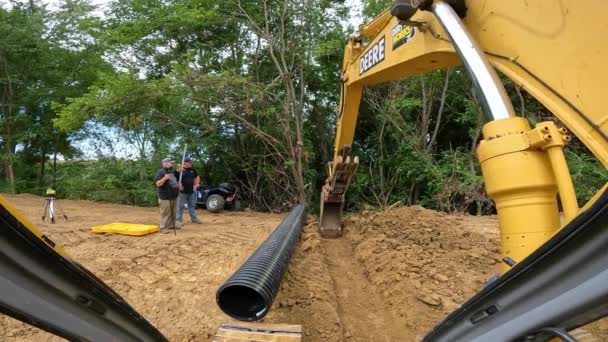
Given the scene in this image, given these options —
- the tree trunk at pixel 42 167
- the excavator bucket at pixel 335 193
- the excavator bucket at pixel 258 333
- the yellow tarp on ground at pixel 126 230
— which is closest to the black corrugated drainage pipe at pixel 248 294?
the excavator bucket at pixel 258 333

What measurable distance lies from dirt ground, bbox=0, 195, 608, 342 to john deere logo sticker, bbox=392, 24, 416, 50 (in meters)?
2.58

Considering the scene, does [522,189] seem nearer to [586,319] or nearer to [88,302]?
[586,319]

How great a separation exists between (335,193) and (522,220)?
5892 millimetres

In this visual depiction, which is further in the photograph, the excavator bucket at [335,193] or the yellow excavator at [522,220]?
the excavator bucket at [335,193]

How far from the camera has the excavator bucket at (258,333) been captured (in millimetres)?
2815

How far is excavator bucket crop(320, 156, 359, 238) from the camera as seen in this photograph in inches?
266

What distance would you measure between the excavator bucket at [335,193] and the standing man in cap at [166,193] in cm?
300

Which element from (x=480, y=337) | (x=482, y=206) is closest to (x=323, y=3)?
(x=482, y=206)

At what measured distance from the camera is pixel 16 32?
1597 cm

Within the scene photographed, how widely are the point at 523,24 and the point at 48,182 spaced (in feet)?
68.5

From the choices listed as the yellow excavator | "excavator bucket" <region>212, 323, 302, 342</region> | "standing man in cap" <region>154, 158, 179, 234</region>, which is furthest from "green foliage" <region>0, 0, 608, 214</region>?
the yellow excavator

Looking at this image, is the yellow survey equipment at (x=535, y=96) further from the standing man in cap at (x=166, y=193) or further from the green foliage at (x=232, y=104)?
the green foliage at (x=232, y=104)

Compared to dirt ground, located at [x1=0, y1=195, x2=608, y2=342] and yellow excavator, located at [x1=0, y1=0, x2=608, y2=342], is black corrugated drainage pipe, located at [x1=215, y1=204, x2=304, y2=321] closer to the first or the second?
yellow excavator, located at [x1=0, y1=0, x2=608, y2=342]

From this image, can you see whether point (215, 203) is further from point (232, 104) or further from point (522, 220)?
point (522, 220)
